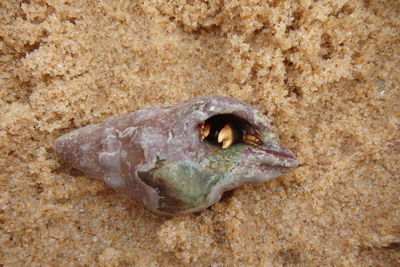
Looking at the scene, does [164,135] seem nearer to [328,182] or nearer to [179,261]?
[179,261]

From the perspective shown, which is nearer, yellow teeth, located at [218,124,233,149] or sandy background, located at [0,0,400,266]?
yellow teeth, located at [218,124,233,149]

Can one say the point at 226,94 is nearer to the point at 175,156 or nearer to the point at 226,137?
the point at 226,137

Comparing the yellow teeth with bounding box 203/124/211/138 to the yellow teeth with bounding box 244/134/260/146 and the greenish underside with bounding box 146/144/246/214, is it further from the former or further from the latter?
the yellow teeth with bounding box 244/134/260/146

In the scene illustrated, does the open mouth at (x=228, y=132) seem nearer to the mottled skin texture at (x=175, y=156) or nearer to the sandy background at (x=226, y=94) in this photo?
the mottled skin texture at (x=175, y=156)

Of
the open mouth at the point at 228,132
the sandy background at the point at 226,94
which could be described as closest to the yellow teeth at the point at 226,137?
the open mouth at the point at 228,132

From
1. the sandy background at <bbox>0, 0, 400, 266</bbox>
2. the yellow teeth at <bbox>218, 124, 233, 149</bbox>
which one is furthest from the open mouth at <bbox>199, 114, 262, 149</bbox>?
the sandy background at <bbox>0, 0, 400, 266</bbox>

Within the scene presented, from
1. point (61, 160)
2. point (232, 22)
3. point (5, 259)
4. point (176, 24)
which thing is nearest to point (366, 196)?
point (232, 22)
